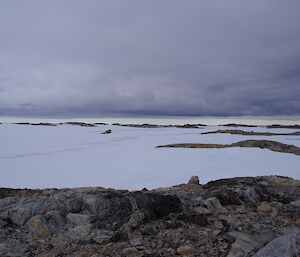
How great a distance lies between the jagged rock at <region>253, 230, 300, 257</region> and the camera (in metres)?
4.55

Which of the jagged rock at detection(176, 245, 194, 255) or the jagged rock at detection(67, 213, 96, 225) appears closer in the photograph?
the jagged rock at detection(176, 245, 194, 255)

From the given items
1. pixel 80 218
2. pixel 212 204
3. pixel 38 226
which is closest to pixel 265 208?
pixel 212 204

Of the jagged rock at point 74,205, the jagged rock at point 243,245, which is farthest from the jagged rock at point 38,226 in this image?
the jagged rock at point 243,245

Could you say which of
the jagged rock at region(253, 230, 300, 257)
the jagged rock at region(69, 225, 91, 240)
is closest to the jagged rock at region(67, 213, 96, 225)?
the jagged rock at region(69, 225, 91, 240)

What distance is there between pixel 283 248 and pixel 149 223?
2482 mm

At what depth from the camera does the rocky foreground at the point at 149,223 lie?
5285mm

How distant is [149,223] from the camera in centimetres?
632

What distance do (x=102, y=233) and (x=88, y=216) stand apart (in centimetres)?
64

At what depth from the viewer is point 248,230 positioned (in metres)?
5.94

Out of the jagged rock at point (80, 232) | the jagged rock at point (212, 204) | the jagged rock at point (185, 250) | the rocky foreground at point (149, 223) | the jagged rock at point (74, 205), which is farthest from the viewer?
the jagged rock at point (212, 204)

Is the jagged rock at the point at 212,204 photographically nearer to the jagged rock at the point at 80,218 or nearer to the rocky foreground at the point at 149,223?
the rocky foreground at the point at 149,223

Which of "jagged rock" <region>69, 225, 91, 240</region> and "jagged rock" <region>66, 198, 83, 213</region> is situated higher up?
"jagged rock" <region>66, 198, 83, 213</region>

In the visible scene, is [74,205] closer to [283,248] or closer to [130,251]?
[130,251]

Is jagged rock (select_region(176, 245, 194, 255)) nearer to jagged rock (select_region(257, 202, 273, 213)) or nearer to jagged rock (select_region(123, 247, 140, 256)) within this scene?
jagged rock (select_region(123, 247, 140, 256))
